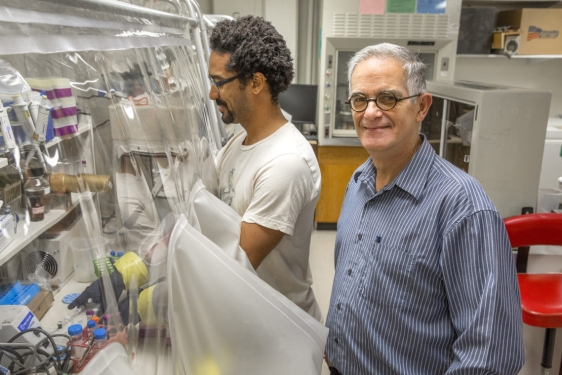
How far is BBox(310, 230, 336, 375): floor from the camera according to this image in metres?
2.92

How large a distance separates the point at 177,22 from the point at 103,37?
0.64 metres

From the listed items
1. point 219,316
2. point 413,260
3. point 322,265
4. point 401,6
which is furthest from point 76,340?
point 401,6

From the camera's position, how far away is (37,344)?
2.39ft

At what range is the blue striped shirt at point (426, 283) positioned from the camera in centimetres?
80

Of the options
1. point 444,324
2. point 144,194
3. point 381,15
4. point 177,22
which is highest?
point 381,15

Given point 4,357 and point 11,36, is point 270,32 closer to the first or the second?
point 11,36

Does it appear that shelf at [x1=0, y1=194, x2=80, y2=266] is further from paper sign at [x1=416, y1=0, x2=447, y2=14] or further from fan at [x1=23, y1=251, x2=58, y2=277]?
paper sign at [x1=416, y1=0, x2=447, y2=14]

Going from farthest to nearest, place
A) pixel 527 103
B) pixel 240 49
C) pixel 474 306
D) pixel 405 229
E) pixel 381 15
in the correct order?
pixel 381 15 < pixel 527 103 < pixel 240 49 < pixel 405 229 < pixel 474 306

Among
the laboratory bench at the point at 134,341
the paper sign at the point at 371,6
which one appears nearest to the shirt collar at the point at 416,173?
the laboratory bench at the point at 134,341

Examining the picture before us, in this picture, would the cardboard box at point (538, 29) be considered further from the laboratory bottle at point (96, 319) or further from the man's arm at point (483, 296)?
the laboratory bottle at point (96, 319)

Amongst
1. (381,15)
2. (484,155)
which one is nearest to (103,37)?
(484,155)

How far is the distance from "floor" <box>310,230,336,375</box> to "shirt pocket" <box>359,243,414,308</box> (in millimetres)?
1769

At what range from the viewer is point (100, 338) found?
701mm

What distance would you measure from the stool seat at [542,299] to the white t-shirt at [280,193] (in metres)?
0.75
